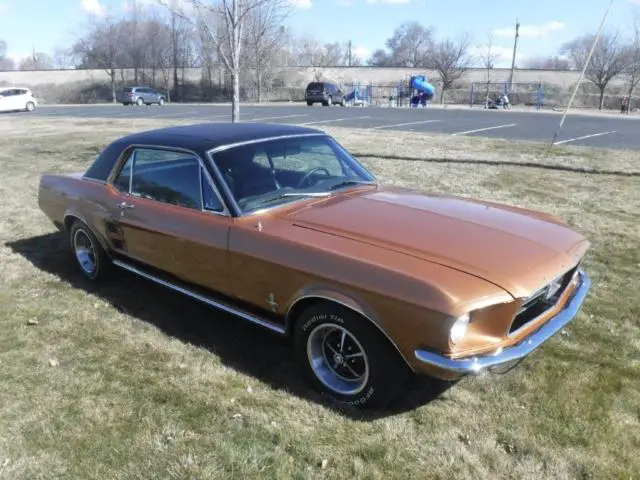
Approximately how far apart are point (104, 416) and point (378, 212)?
2052 mm

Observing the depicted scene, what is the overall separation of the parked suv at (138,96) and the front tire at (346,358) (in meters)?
44.0

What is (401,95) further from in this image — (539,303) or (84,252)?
(539,303)

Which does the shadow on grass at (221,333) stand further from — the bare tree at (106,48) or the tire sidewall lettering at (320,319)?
the bare tree at (106,48)

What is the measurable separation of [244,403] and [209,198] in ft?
4.55

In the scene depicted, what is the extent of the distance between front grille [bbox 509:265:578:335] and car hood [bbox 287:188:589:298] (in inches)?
4.5

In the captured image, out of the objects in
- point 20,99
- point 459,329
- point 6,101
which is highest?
point 459,329

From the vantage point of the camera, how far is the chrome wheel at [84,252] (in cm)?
509

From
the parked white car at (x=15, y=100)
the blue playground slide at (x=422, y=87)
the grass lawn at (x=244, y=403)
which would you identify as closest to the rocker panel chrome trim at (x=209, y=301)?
the grass lawn at (x=244, y=403)

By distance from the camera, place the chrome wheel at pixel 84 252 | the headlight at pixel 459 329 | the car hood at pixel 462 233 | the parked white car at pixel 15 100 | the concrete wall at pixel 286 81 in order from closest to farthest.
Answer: the headlight at pixel 459 329 → the car hood at pixel 462 233 → the chrome wheel at pixel 84 252 → the parked white car at pixel 15 100 → the concrete wall at pixel 286 81

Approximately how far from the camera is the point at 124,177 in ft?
15.1

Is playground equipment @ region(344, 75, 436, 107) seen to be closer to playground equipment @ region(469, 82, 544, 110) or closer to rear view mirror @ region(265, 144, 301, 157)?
playground equipment @ region(469, 82, 544, 110)

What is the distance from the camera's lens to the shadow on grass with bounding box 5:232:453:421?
333cm

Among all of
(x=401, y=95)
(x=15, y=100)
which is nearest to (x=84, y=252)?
(x=15, y=100)

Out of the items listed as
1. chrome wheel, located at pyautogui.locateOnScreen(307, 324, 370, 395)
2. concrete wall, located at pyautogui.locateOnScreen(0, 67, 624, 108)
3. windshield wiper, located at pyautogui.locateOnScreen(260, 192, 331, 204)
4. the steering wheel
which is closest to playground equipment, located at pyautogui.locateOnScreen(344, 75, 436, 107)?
concrete wall, located at pyautogui.locateOnScreen(0, 67, 624, 108)
